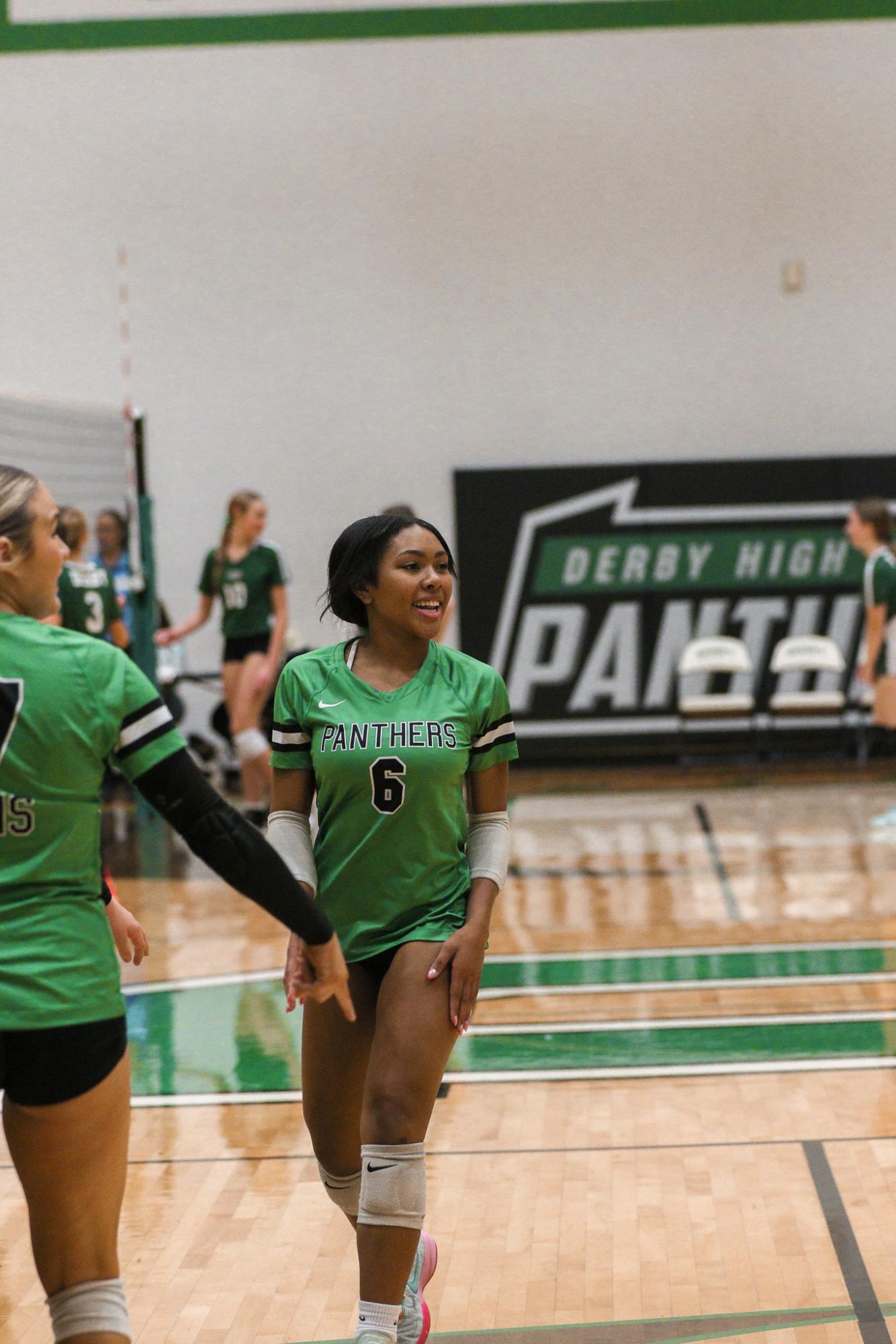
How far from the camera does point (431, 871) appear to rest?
9.84ft

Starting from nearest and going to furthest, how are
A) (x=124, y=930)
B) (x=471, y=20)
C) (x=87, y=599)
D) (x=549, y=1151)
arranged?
(x=124, y=930) < (x=549, y=1151) < (x=87, y=599) < (x=471, y=20)

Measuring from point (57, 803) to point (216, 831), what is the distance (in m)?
0.22

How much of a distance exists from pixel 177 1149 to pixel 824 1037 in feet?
7.13

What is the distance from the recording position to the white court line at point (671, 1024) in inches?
220

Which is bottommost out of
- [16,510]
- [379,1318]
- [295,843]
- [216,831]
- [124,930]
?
[379,1318]

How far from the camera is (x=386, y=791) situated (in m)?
2.96

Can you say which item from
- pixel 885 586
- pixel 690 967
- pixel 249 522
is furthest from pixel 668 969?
pixel 249 522

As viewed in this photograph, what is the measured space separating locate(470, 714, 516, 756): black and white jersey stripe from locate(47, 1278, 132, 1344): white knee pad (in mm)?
1194

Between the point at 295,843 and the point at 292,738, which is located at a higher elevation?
the point at 292,738

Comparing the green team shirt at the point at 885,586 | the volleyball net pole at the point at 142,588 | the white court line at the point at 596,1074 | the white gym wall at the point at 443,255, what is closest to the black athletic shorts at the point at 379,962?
the white court line at the point at 596,1074

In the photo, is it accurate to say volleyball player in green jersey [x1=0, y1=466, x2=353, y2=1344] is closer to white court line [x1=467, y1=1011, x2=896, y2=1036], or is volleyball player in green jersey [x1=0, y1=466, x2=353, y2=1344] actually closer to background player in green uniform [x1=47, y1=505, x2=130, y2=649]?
white court line [x1=467, y1=1011, x2=896, y2=1036]

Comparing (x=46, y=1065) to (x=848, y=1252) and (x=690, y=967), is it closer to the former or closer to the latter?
(x=848, y=1252)

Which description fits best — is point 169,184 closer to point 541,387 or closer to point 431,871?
point 541,387

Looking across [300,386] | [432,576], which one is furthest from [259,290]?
[432,576]
